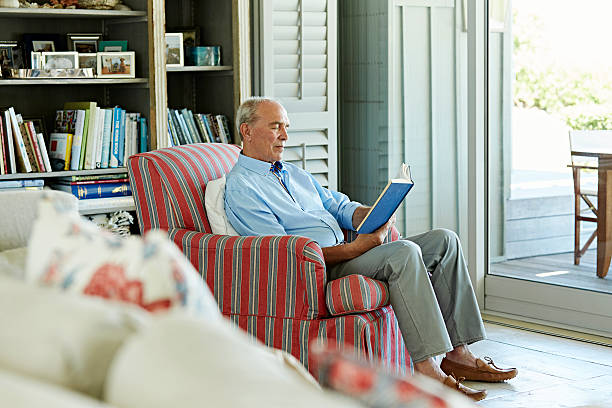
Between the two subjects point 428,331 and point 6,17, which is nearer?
point 428,331

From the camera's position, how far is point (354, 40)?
4.89 meters

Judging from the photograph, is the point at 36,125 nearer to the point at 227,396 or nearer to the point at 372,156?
the point at 372,156

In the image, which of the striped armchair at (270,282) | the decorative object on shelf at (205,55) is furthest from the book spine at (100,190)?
the striped armchair at (270,282)

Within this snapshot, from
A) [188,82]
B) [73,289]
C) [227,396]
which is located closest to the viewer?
[227,396]

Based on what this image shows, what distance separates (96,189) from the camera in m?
4.06

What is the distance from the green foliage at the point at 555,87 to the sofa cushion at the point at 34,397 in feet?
11.3

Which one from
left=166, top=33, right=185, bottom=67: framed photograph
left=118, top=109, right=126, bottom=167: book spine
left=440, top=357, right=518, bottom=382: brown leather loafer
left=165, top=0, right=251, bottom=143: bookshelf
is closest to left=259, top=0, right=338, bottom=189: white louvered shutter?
left=165, top=0, right=251, bottom=143: bookshelf

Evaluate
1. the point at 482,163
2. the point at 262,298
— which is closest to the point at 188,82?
the point at 482,163

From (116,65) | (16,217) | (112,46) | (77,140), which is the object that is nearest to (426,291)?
(16,217)

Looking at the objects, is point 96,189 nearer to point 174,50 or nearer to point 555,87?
point 174,50

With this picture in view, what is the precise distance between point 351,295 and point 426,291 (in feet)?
0.86

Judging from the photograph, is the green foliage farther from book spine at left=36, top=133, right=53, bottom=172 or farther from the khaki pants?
book spine at left=36, top=133, right=53, bottom=172

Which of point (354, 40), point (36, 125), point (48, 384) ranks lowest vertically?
point (48, 384)

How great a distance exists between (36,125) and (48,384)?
11.3 ft
